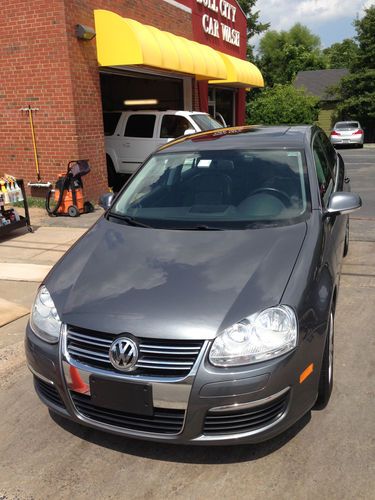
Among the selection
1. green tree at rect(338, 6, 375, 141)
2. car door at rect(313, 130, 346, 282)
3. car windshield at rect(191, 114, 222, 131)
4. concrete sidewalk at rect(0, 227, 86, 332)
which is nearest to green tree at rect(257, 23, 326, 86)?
green tree at rect(338, 6, 375, 141)

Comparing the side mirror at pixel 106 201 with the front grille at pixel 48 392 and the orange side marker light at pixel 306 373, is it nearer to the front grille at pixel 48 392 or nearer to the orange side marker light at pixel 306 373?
the front grille at pixel 48 392

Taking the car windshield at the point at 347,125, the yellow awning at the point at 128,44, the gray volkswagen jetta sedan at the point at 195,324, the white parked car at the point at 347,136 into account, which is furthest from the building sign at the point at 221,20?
the gray volkswagen jetta sedan at the point at 195,324

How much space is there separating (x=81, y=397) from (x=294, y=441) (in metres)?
1.21

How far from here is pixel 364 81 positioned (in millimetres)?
32844

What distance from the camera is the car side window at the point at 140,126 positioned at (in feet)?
37.9

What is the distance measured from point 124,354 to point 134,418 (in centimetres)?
36

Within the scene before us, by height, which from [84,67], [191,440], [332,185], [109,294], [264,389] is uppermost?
[84,67]

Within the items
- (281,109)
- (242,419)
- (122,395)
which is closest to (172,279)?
(122,395)

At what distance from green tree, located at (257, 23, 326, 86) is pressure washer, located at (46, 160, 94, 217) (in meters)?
44.5

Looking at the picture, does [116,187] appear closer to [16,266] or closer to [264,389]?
[16,266]

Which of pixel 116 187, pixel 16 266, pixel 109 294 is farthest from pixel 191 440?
pixel 116 187

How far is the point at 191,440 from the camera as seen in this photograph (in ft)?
7.74

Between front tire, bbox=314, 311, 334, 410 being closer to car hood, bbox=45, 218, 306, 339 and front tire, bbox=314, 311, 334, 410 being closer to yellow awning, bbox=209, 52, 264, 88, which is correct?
car hood, bbox=45, 218, 306, 339

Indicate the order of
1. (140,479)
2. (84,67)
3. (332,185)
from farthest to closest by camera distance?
(84,67)
(332,185)
(140,479)
